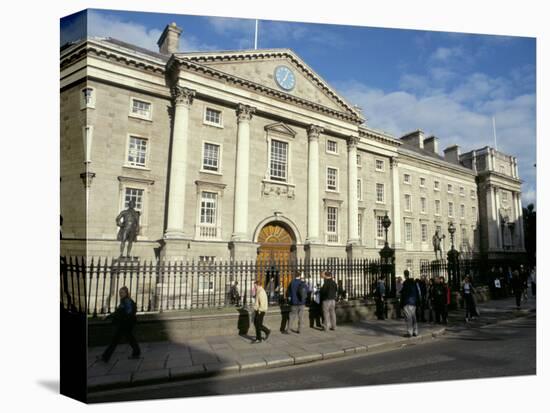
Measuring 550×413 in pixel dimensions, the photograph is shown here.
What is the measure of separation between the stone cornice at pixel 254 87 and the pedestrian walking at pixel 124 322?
11233mm

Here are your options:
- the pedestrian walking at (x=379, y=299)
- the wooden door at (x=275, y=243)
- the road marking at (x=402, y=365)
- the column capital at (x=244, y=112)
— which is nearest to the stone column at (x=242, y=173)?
the column capital at (x=244, y=112)

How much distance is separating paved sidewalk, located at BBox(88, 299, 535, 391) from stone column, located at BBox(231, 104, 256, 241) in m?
6.97

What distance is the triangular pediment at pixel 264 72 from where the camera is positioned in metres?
15.8

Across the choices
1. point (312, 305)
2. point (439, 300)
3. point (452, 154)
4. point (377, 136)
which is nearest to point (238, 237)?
point (312, 305)

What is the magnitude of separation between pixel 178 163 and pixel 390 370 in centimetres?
1143

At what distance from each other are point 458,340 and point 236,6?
34.7 ft

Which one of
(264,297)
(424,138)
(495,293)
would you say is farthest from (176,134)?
(424,138)

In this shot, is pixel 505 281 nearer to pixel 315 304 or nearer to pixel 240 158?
pixel 315 304

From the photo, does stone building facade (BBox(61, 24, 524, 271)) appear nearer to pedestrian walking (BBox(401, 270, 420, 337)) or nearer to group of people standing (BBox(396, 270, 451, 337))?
group of people standing (BBox(396, 270, 451, 337))

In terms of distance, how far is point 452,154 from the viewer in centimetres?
3098

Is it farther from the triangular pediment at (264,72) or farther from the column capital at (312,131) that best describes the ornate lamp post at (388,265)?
the triangular pediment at (264,72)

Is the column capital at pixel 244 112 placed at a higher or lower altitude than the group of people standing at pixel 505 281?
higher

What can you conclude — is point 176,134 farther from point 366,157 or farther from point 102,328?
point 366,157

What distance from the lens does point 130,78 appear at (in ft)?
45.3
